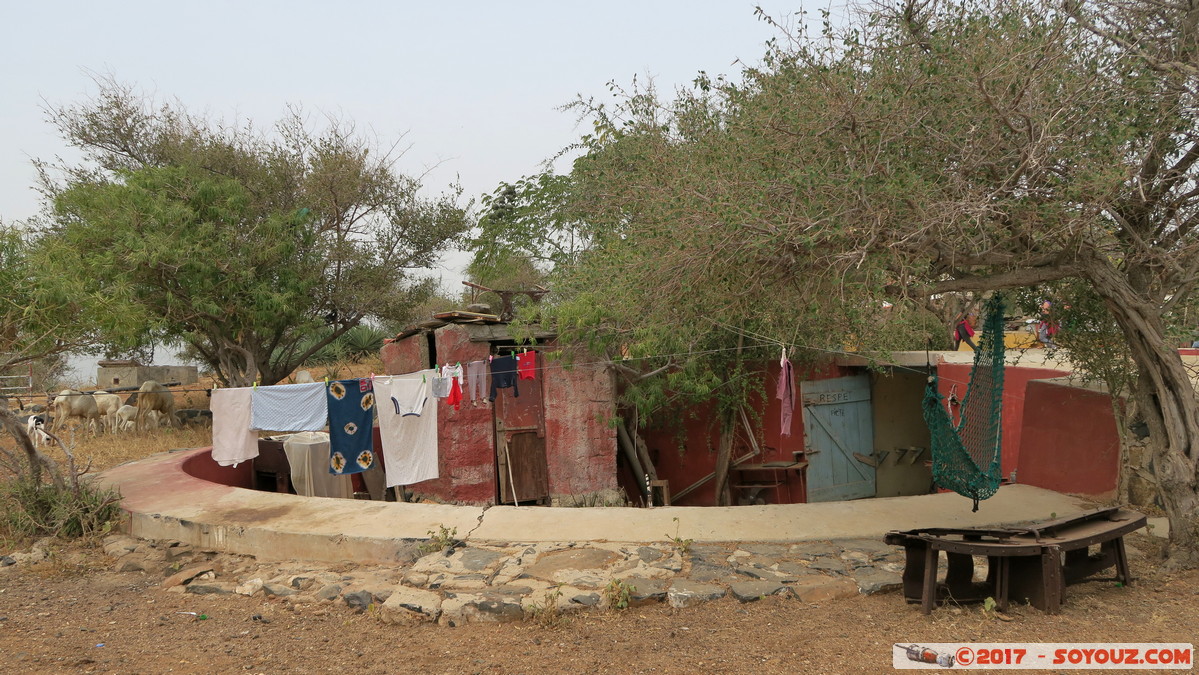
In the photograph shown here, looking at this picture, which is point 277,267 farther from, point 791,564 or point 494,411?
point 791,564

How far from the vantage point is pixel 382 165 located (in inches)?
653

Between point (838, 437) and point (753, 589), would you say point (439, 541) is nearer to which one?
point (753, 589)

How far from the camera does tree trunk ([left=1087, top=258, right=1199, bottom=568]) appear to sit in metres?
5.34

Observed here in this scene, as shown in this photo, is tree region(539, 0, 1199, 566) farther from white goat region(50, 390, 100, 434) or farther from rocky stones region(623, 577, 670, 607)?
white goat region(50, 390, 100, 434)

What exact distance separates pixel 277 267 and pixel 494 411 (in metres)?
6.82

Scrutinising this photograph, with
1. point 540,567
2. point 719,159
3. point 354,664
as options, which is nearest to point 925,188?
point 719,159

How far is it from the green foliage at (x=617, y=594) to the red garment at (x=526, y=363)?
4.88m

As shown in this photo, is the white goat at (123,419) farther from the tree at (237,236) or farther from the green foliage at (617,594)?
the green foliage at (617,594)

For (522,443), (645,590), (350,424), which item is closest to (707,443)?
(522,443)

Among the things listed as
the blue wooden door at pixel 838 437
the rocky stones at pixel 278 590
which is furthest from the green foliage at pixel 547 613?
the blue wooden door at pixel 838 437

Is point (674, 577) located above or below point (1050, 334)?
below

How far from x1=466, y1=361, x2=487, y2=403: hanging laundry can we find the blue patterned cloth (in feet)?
3.90

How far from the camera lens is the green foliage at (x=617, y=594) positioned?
16.4 feet

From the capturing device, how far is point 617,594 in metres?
5.02
